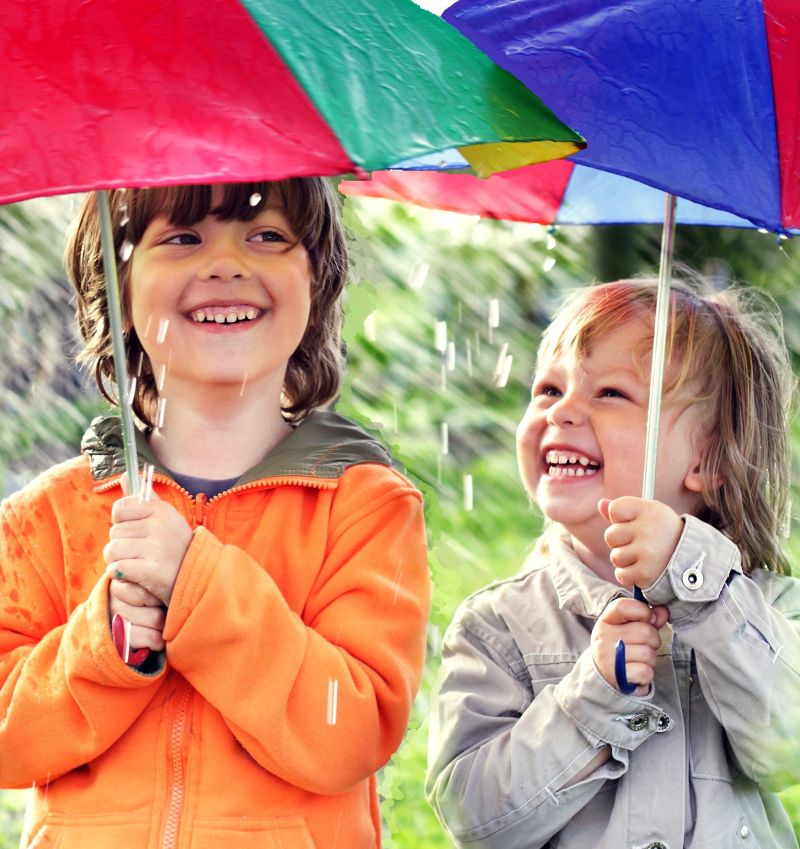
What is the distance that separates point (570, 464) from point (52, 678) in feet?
3.31

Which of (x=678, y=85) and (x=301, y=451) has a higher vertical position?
(x=678, y=85)

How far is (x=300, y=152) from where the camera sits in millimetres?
1950

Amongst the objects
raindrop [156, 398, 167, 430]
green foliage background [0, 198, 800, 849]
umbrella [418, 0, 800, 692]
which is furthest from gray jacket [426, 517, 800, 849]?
green foliage background [0, 198, 800, 849]

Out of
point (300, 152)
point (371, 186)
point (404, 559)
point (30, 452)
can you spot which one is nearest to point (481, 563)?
point (30, 452)

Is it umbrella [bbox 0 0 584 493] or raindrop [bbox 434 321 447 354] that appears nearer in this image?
umbrella [bbox 0 0 584 493]

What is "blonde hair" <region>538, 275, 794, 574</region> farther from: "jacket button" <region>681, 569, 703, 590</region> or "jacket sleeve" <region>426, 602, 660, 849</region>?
"jacket sleeve" <region>426, 602, 660, 849</region>

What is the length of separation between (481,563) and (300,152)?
3.89 meters

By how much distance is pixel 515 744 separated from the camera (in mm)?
2641

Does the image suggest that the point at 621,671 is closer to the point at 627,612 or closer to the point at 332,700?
the point at 627,612

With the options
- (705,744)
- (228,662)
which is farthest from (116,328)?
(705,744)

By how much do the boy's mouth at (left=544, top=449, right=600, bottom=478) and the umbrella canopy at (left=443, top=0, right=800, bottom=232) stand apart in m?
0.65

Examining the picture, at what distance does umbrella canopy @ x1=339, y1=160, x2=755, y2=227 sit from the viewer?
3266mm

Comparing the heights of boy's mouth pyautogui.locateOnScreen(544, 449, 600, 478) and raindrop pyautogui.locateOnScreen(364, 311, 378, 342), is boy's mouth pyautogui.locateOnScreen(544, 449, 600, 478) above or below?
below

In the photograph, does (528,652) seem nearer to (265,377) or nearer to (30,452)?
(265,377)
